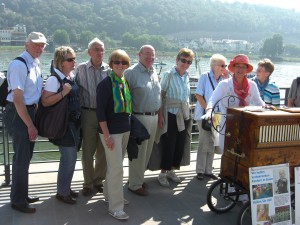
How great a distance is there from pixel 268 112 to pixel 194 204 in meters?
1.47

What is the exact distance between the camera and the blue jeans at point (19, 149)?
322 centimetres

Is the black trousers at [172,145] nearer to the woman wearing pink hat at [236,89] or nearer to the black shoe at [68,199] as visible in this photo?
the woman wearing pink hat at [236,89]

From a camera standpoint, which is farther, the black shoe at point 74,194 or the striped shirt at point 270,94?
the striped shirt at point 270,94

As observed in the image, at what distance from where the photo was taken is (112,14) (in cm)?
2330

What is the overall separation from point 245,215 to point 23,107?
2221 mm

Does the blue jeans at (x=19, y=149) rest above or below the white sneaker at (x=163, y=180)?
above

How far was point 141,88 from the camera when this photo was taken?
3746 millimetres

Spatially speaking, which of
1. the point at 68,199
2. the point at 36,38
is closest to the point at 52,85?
the point at 36,38

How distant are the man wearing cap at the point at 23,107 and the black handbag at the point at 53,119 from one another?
0.26 feet

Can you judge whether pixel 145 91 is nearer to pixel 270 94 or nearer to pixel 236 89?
pixel 236 89

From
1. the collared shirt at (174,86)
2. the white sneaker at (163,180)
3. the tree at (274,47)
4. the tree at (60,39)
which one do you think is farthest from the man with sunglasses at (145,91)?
the tree at (274,47)

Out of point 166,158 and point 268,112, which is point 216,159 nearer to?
point 166,158

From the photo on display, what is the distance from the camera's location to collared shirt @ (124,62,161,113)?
12.3 ft

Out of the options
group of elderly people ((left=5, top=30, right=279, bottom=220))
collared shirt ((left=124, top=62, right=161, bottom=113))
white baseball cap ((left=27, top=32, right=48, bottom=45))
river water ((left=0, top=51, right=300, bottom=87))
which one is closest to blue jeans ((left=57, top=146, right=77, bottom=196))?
group of elderly people ((left=5, top=30, right=279, bottom=220))
